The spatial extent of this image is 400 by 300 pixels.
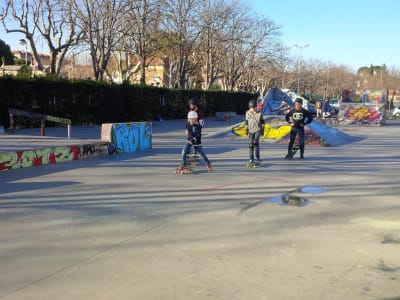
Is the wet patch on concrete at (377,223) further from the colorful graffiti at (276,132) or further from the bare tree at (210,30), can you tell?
the bare tree at (210,30)

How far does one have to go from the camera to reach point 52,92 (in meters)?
22.1

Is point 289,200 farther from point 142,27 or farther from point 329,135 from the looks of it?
point 142,27

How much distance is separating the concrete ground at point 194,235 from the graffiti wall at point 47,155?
32cm

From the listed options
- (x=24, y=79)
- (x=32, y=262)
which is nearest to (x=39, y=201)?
(x=32, y=262)

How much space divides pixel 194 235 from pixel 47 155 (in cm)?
656

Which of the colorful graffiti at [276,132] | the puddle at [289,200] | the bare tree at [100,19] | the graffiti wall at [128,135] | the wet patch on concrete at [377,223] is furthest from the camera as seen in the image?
the bare tree at [100,19]

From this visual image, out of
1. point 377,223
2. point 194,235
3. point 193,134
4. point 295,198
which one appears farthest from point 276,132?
point 194,235

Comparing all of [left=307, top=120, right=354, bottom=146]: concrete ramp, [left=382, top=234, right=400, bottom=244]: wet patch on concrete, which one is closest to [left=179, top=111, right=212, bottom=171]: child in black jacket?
[left=382, top=234, right=400, bottom=244]: wet patch on concrete

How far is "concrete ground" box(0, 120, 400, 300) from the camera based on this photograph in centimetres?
386

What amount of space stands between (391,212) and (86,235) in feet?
15.4

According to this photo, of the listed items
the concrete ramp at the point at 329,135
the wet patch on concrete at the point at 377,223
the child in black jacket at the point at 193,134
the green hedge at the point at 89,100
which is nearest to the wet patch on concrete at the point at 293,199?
the wet patch on concrete at the point at 377,223

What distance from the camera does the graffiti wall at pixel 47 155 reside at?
954cm

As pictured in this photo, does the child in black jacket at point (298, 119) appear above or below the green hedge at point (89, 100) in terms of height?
below

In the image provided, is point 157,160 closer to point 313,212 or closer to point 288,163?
point 288,163
